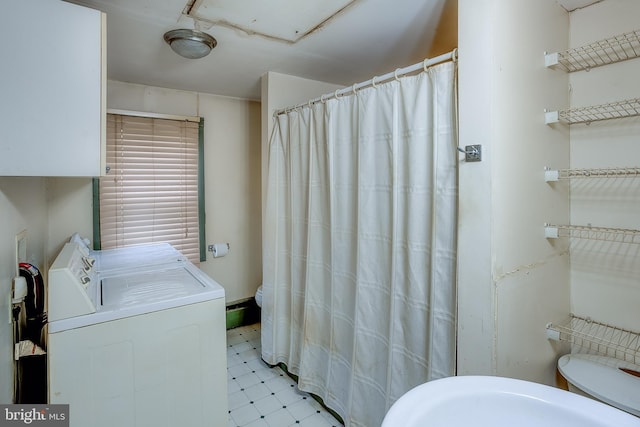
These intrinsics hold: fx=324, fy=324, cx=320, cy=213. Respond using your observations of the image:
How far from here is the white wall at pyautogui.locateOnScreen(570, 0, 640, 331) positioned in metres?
1.49

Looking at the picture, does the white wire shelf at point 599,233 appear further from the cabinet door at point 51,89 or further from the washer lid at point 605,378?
the cabinet door at point 51,89

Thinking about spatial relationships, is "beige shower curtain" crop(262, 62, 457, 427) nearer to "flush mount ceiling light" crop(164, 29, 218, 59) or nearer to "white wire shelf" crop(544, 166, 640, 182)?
"white wire shelf" crop(544, 166, 640, 182)

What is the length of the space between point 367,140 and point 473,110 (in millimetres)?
615

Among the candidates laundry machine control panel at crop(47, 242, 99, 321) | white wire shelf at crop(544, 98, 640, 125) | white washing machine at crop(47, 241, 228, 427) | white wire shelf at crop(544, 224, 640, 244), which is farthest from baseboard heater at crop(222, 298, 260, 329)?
white wire shelf at crop(544, 98, 640, 125)

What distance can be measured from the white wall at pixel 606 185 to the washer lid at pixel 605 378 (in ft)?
0.69

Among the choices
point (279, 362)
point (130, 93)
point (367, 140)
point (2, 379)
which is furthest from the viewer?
point (130, 93)

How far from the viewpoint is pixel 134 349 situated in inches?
54.9

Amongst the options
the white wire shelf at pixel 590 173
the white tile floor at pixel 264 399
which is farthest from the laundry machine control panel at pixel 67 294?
the white wire shelf at pixel 590 173

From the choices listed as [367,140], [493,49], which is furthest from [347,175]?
[493,49]

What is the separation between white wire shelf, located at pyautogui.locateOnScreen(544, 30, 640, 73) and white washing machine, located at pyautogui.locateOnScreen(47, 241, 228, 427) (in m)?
2.02

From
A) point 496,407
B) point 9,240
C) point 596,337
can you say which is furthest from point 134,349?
point 596,337

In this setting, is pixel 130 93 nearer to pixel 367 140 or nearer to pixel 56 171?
pixel 56 171

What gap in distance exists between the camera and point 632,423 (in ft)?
2.42

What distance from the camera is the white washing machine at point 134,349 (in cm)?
128
